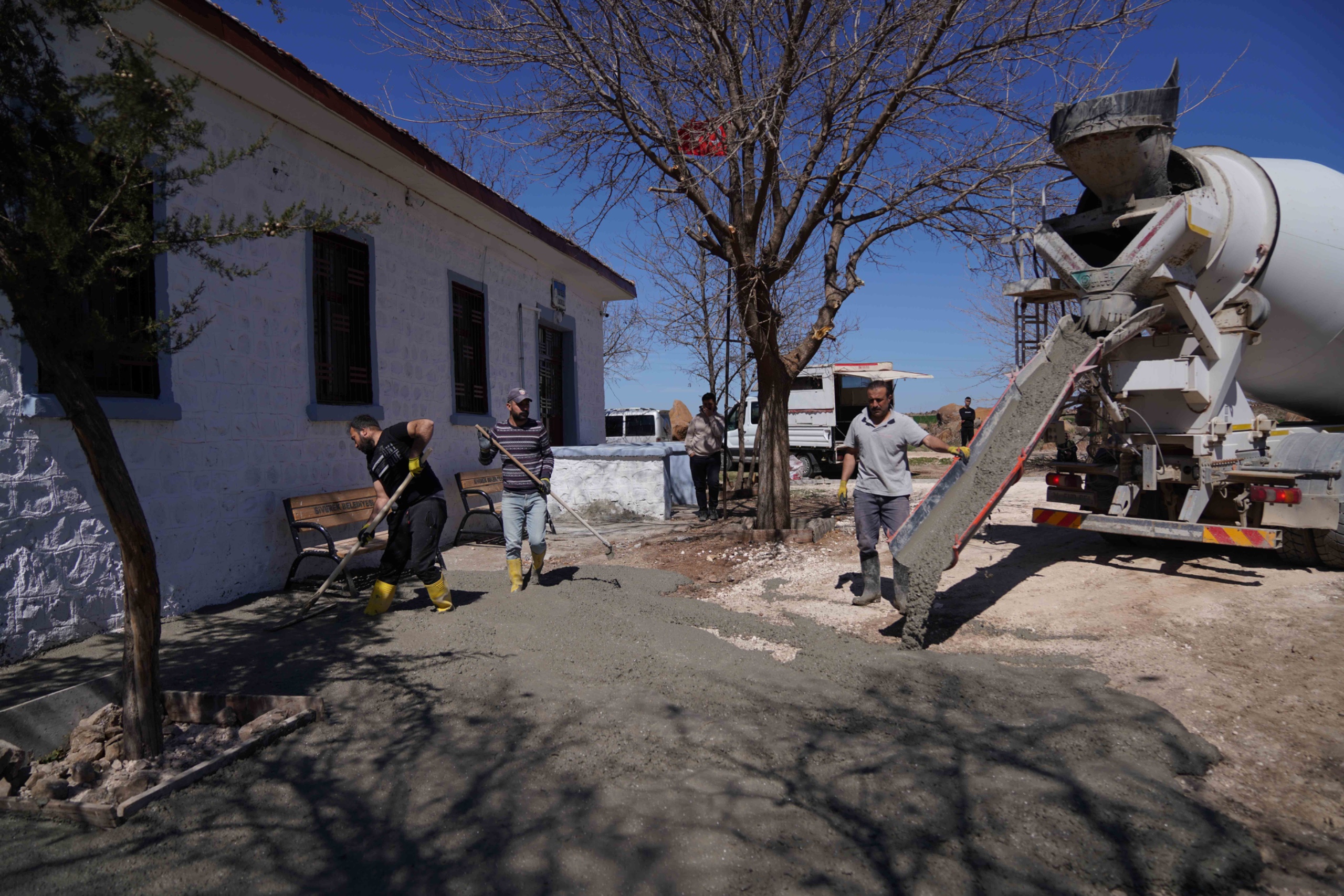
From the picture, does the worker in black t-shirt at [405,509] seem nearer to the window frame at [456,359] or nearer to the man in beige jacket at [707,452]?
the window frame at [456,359]

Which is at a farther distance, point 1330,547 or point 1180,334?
point 1180,334

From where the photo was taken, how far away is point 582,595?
5.95 meters

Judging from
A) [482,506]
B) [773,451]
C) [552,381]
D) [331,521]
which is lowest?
[482,506]

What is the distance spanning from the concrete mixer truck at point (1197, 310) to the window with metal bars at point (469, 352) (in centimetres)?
663

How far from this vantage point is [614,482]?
423 inches

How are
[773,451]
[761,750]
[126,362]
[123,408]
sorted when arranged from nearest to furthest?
[761,750] < [123,408] < [126,362] < [773,451]

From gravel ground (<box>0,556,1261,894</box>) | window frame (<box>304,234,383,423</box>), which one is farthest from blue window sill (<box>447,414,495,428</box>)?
gravel ground (<box>0,556,1261,894</box>)

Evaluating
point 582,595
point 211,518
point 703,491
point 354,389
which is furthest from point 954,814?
point 703,491

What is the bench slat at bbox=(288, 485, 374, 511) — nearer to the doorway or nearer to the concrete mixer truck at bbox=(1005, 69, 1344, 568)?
the doorway

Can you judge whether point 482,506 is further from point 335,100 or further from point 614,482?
point 335,100

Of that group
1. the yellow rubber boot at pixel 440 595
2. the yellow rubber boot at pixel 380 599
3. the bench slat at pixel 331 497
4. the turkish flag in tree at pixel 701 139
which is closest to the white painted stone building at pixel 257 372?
the bench slat at pixel 331 497

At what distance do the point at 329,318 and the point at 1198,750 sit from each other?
735 centimetres

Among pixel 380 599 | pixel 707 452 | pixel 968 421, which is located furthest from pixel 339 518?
pixel 968 421

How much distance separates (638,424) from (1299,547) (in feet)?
51.8
